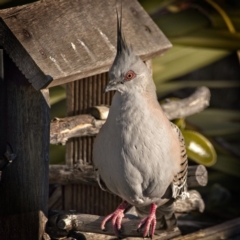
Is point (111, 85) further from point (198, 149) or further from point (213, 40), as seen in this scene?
point (213, 40)

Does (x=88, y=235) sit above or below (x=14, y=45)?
below

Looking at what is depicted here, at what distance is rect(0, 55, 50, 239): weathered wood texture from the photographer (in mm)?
4844

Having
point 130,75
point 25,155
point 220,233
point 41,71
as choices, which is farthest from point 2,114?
point 220,233

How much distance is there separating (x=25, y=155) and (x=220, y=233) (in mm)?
1687

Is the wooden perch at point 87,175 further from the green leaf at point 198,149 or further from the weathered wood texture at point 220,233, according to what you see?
the green leaf at point 198,149

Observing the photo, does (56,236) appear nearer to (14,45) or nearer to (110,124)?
(110,124)

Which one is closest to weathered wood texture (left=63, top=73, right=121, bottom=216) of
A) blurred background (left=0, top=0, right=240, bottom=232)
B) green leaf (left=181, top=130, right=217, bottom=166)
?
green leaf (left=181, top=130, right=217, bottom=166)

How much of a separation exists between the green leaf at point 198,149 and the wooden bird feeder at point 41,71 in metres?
1.14

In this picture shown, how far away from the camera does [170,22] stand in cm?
755

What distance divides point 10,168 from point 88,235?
0.75 metres

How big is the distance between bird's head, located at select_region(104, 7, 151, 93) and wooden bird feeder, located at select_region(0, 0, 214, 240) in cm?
20

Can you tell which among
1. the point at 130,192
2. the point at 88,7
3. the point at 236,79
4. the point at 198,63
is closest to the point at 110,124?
the point at 130,192

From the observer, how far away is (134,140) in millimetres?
4723

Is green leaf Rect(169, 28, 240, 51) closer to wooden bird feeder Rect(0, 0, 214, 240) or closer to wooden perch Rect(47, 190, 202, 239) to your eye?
wooden bird feeder Rect(0, 0, 214, 240)
